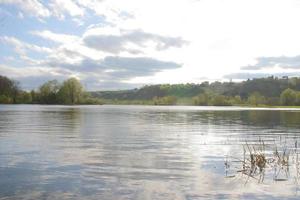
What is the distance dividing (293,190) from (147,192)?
250 inches

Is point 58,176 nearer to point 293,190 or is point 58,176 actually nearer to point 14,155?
point 14,155

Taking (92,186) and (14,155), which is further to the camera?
(14,155)

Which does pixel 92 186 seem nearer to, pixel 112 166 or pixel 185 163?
pixel 112 166

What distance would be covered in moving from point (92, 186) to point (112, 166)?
533 cm

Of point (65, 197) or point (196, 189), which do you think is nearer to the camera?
point (65, 197)

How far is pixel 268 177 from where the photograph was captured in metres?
20.7

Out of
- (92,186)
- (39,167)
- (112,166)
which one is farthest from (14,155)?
(92,186)

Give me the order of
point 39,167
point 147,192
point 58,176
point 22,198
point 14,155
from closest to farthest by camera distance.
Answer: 1. point 22,198
2. point 147,192
3. point 58,176
4. point 39,167
5. point 14,155

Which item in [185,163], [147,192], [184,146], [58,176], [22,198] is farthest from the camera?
[184,146]

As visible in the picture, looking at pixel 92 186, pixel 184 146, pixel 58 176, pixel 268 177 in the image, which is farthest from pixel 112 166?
pixel 184 146

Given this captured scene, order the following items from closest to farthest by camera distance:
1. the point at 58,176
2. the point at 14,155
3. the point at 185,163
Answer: the point at 58,176, the point at 185,163, the point at 14,155

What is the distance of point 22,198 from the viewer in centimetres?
1538

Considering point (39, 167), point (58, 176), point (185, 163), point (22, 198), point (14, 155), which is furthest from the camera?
point (14, 155)

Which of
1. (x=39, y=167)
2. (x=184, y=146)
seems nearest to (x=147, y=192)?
(x=39, y=167)
